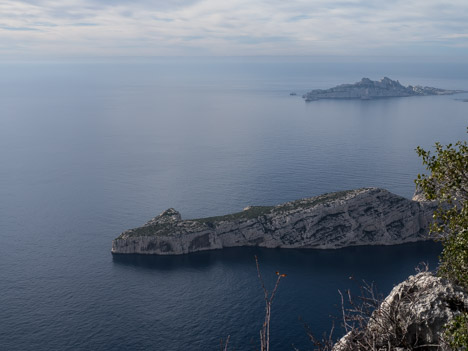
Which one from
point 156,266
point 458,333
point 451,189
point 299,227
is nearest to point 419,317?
point 458,333

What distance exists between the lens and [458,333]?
15914mm

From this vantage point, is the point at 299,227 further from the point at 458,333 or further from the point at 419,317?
the point at 458,333

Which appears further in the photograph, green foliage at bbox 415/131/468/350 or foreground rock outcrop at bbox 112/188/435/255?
foreground rock outcrop at bbox 112/188/435/255

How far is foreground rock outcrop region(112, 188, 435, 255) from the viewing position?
117 meters

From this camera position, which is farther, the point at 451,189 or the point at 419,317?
the point at 451,189

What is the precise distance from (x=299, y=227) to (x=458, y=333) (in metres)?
109

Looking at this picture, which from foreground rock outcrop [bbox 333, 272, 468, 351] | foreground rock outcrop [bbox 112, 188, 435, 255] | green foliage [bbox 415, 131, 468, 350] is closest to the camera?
foreground rock outcrop [bbox 333, 272, 468, 351]

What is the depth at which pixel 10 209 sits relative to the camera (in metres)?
142

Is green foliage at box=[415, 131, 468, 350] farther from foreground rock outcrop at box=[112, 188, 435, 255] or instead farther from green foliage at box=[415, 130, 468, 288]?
foreground rock outcrop at box=[112, 188, 435, 255]

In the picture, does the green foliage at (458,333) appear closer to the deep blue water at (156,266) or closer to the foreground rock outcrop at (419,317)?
the foreground rock outcrop at (419,317)

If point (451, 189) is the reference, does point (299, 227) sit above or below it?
below

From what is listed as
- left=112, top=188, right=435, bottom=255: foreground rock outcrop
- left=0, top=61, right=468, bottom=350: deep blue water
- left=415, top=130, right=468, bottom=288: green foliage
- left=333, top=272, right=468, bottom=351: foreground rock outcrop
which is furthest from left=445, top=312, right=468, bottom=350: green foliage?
left=112, top=188, right=435, bottom=255: foreground rock outcrop

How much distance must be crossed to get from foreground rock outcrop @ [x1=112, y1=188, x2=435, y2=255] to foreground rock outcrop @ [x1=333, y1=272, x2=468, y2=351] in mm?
101121

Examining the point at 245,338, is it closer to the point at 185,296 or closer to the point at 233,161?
the point at 185,296
